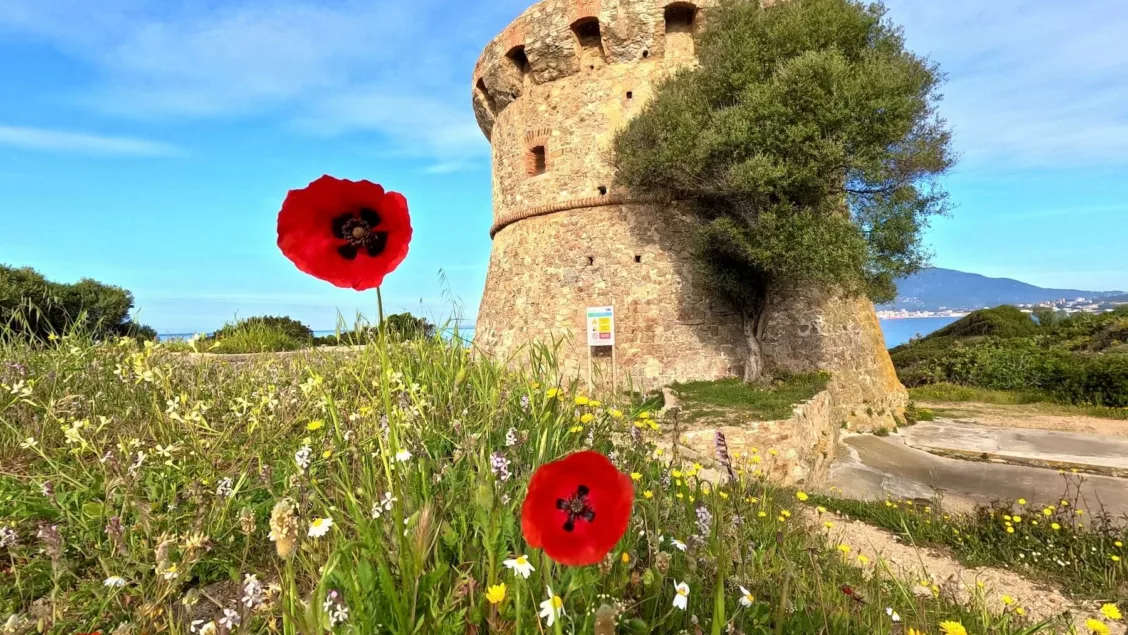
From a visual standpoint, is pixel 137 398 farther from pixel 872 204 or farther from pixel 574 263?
pixel 872 204

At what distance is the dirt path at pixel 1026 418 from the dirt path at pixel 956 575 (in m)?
8.66

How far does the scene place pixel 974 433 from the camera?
1082cm

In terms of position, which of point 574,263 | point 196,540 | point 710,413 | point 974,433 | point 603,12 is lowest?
point 974,433

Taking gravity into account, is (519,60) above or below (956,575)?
above

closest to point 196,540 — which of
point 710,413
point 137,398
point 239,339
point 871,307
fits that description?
point 137,398

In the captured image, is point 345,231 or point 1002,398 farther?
point 1002,398

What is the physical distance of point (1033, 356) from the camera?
15.8 meters

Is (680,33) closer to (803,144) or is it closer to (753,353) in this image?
(803,144)

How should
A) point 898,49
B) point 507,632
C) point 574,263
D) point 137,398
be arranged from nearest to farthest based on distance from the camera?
1. point 507,632
2. point 137,398
3. point 898,49
4. point 574,263

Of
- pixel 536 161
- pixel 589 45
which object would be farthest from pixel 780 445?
pixel 589 45

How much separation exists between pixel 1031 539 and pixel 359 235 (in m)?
7.07

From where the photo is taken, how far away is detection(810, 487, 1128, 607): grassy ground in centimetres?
460

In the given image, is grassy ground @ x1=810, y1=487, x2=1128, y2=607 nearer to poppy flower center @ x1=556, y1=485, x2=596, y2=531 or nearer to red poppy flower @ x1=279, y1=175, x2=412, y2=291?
poppy flower center @ x1=556, y1=485, x2=596, y2=531

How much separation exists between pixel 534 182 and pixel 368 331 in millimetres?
10928
